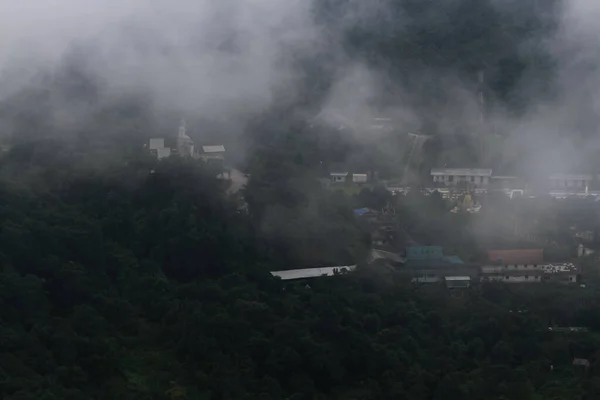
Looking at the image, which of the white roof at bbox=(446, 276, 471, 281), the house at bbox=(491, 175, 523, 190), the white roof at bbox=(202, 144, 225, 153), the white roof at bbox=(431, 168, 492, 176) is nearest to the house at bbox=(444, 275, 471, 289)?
the white roof at bbox=(446, 276, 471, 281)

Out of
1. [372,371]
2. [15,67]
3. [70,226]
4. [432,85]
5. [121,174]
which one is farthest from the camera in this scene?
[432,85]

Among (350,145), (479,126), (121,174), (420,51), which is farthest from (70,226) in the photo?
(420,51)

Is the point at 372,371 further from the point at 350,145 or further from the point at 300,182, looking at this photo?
the point at 350,145

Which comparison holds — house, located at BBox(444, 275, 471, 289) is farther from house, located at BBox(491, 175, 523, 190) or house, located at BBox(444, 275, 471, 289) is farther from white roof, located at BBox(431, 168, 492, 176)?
white roof, located at BBox(431, 168, 492, 176)

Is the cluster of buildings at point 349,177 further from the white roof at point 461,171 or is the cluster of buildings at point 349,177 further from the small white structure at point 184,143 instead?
the small white structure at point 184,143

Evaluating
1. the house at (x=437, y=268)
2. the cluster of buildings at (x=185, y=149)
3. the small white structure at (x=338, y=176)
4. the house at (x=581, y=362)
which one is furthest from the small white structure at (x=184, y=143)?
the house at (x=581, y=362)
